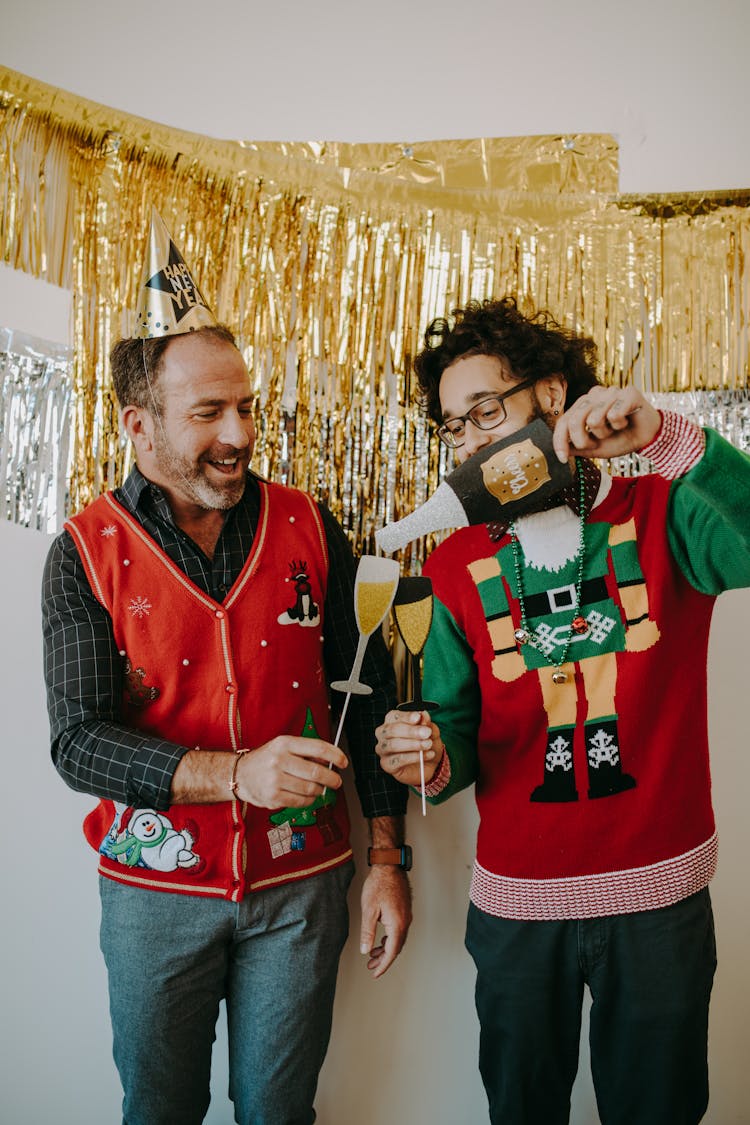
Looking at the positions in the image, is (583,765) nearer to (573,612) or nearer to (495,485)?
(573,612)

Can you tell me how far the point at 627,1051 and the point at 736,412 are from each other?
3.96 feet

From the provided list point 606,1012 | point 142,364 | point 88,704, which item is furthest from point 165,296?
point 606,1012

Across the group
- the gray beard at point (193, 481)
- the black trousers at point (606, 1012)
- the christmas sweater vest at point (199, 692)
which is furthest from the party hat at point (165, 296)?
the black trousers at point (606, 1012)

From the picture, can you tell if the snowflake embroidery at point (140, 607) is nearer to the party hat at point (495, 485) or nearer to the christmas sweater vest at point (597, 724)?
the party hat at point (495, 485)

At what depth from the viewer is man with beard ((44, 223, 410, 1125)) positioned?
134 cm

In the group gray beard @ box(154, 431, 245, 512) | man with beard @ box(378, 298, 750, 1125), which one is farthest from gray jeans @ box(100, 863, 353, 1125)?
gray beard @ box(154, 431, 245, 512)

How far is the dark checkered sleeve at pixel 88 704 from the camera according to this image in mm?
1277

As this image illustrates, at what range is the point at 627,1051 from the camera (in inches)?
48.9

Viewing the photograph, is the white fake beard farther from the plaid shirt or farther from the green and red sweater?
the plaid shirt

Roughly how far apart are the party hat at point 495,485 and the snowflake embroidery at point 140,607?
0.42 meters

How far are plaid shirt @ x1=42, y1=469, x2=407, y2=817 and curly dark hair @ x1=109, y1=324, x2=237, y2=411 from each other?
14 centimetres

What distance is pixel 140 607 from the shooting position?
138cm

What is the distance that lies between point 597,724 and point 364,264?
42.5 inches

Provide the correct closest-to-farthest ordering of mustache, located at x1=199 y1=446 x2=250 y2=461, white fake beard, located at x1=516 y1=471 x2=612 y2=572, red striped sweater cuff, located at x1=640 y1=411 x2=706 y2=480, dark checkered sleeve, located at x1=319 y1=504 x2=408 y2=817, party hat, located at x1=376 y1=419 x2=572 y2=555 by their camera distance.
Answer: red striped sweater cuff, located at x1=640 y1=411 x2=706 y2=480 → party hat, located at x1=376 y1=419 x2=572 y2=555 → white fake beard, located at x1=516 y1=471 x2=612 y2=572 → mustache, located at x1=199 y1=446 x2=250 y2=461 → dark checkered sleeve, located at x1=319 y1=504 x2=408 y2=817
